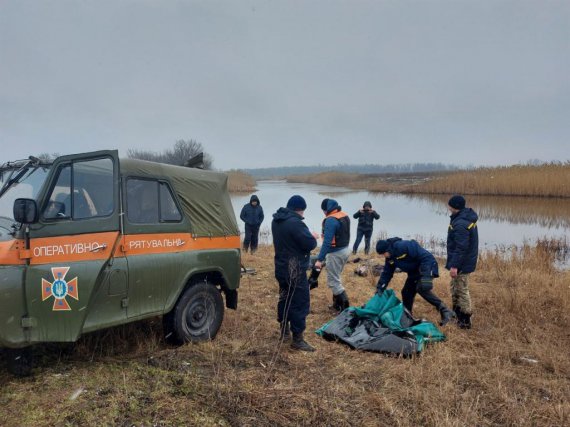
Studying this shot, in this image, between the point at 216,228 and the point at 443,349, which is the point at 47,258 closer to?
the point at 216,228

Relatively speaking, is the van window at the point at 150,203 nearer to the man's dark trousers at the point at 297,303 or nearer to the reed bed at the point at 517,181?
the man's dark trousers at the point at 297,303

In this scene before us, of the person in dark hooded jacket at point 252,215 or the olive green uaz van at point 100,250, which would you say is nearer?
the olive green uaz van at point 100,250

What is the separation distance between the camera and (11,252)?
3520mm

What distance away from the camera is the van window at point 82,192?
3.87 m

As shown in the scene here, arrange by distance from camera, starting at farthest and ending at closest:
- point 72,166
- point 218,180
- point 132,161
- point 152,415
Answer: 1. point 218,180
2. point 132,161
3. point 72,166
4. point 152,415

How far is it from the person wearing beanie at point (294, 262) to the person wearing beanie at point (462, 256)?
2.29 metres

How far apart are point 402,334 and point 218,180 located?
10.1ft

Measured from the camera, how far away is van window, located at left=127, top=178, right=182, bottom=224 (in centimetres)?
429

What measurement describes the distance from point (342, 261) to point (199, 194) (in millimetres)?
2695

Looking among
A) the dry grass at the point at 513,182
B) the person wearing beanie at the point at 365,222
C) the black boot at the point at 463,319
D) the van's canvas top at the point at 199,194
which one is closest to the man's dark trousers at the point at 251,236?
the person wearing beanie at the point at 365,222

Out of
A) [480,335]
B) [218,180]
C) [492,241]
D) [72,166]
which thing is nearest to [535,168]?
[492,241]

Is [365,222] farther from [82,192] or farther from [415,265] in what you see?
[82,192]

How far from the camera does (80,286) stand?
3.72m

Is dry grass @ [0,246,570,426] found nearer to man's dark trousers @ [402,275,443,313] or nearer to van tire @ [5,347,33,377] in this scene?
van tire @ [5,347,33,377]
